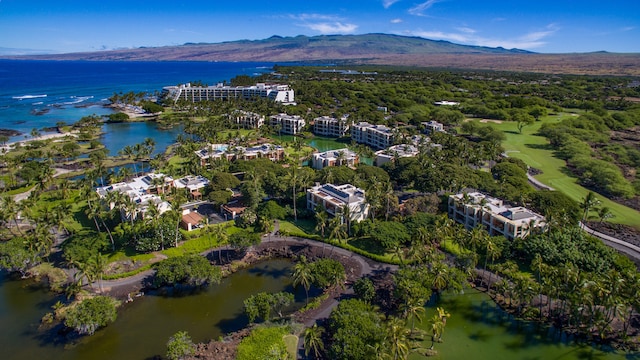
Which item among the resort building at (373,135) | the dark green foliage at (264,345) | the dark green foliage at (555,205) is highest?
the resort building at (373,135)

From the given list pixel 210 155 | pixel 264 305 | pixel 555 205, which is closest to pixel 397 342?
pixel 264 305

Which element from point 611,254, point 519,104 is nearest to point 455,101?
point 519,104

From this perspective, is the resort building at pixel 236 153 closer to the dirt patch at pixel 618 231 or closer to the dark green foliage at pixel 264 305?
the dark green foliage at pixel 264 305

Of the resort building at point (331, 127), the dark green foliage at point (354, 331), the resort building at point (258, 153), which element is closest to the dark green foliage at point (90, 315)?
the dark green foliage at point (354, 331)

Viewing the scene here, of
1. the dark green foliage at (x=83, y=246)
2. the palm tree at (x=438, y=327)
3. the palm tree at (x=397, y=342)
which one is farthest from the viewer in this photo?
the dark green foliage at (x=83, y=246)

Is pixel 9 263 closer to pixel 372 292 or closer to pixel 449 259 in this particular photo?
pixel 372 292

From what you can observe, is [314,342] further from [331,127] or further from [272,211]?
[331,127]

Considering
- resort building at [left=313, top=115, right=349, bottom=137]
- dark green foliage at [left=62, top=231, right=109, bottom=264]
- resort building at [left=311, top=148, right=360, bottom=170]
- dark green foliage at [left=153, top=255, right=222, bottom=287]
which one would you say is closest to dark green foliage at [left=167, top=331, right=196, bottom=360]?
dark green foliage at [left=153, top=255, right=222, bottom=287]
